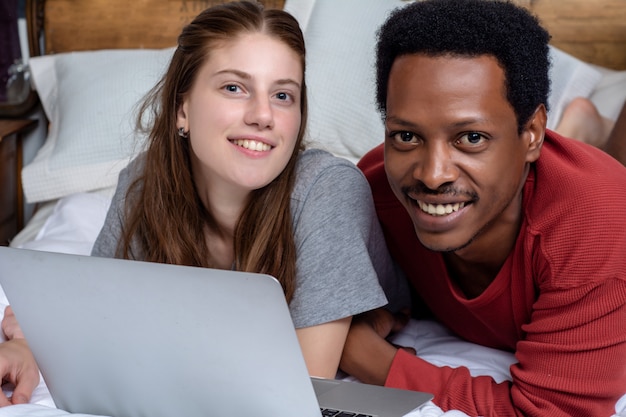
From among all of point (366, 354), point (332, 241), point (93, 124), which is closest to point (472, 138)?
point (332, 241)

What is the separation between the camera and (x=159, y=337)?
2.95ft

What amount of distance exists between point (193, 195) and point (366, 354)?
0.42 metres

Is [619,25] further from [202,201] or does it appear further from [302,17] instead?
[202,201]

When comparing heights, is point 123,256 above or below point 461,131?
below

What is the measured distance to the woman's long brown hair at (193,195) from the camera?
1348 millimetres

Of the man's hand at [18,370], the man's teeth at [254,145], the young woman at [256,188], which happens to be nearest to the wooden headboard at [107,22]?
the young woman at [256,188]

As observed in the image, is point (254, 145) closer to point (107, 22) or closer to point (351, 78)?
point (351, 78)

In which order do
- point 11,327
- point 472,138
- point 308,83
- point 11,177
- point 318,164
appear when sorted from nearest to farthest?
point 472,138 < point 11,327 < point 318,164 < point 308,83 < point 11,177

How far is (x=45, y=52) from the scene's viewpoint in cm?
278

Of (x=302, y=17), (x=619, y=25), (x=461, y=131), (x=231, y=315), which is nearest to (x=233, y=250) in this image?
(x=461, y=131)

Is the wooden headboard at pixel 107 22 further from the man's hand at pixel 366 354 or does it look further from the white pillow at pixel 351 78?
the man's hand at pixel 366 354

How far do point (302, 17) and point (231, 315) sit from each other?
167 centimetres

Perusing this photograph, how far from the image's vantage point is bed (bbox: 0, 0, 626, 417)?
2.11 m

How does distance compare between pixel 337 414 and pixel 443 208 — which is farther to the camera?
pixel 443 208
